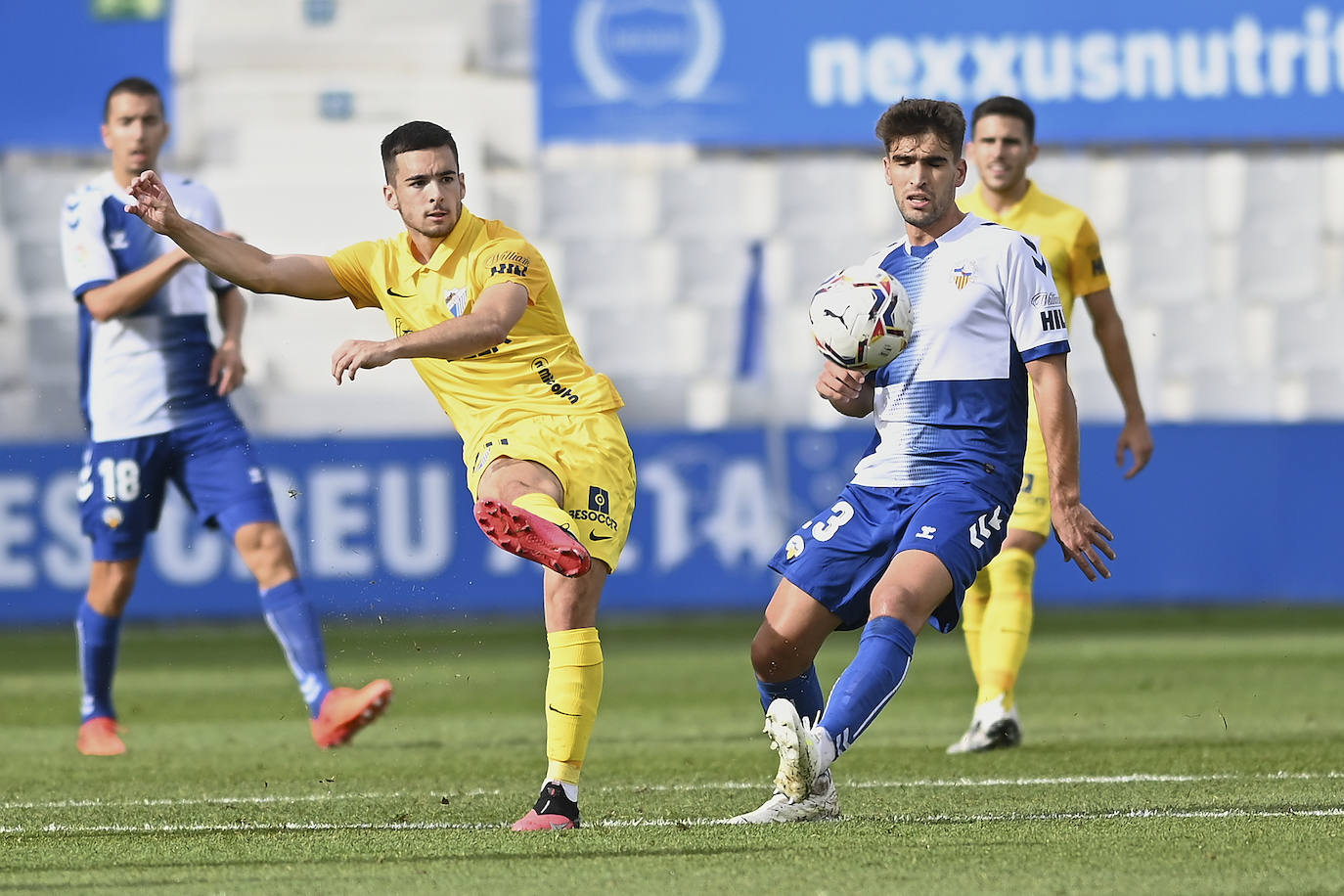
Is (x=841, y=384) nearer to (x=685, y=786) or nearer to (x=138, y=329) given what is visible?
(x=685, y=786)

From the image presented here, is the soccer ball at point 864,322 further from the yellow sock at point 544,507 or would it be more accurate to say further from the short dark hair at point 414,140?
the short dark hair at point 414,140

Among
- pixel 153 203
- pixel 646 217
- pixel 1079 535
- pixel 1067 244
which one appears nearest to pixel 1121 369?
pixel 1067 244

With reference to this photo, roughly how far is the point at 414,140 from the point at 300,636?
2243 millimetres

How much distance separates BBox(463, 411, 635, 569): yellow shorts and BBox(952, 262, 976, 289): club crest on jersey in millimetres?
940

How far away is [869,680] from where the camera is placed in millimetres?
4715

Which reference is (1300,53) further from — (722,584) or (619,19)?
(722,584)

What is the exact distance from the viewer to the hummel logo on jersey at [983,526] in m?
4.86

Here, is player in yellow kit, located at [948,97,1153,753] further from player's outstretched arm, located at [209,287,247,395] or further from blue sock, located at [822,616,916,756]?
player's outstretched arm, located at [209,287,247,395]

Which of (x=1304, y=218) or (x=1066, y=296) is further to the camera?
(x=1304, y=218)

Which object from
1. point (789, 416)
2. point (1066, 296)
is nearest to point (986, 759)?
point (1066, 296)

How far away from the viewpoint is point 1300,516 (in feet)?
48.2

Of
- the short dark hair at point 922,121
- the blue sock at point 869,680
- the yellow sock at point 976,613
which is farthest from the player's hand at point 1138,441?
the blue sock at point 869,680

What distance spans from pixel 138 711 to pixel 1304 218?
12325 millimetres

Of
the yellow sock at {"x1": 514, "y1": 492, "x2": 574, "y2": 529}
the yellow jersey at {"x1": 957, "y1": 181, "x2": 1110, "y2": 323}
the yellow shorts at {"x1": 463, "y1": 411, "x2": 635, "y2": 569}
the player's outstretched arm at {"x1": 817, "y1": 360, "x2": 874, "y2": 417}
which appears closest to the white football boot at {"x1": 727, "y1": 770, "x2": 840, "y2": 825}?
the yellow shorts at {"x1": 463, "y1": 411, "x2": 635, "y2": 569}
